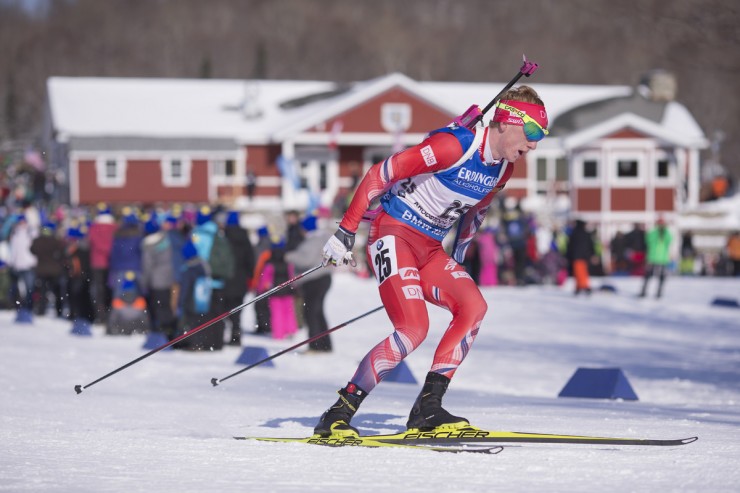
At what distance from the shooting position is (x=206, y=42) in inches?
4737

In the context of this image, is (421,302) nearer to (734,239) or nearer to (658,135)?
(734,239)

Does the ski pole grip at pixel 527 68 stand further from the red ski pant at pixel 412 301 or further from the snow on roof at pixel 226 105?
the snow on roof at pixel 226 105

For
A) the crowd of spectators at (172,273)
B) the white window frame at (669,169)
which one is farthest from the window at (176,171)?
the crowd of spectators at (172,273)

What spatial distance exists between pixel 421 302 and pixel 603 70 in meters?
118

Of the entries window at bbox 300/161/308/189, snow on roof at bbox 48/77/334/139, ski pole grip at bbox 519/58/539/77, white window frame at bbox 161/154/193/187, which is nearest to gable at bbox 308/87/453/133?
window at bbox 300/161/308/189

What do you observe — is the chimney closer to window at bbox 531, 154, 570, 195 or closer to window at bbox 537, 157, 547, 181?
window at bbox 531, 154, 570, 195

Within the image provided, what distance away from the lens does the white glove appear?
671 centimetres

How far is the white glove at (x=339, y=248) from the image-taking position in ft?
22.0

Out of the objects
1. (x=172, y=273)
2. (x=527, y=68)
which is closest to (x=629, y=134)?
(x=172, y=273)

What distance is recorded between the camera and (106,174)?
1911 inches

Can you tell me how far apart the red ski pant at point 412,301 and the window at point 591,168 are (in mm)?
38696

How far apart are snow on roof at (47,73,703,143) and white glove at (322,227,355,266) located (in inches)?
1567

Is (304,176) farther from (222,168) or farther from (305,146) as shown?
(222,168)

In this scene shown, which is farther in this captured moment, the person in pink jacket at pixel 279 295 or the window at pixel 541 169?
the window at pixel 541 169
